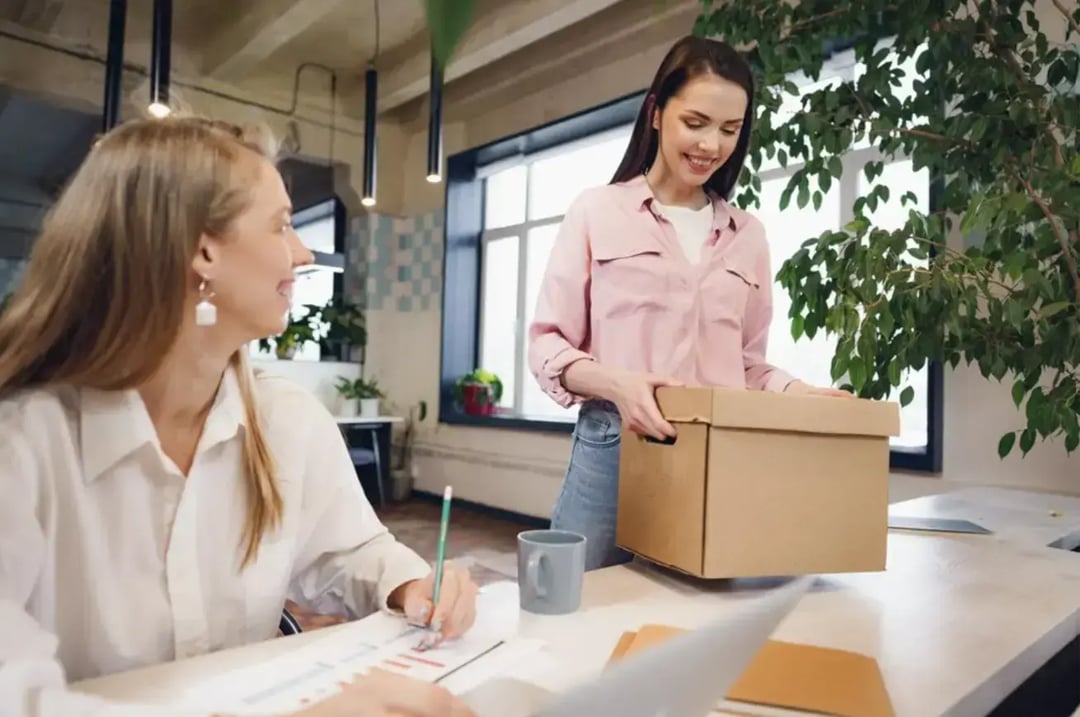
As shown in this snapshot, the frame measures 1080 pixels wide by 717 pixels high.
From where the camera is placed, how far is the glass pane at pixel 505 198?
17.2 ft

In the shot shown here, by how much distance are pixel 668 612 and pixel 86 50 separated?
5.09 metres

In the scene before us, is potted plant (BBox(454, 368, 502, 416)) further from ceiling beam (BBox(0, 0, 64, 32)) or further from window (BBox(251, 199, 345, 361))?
ceiling beam (BBox(0, 0, 64, 32))

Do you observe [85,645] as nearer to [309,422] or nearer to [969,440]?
[309,422]

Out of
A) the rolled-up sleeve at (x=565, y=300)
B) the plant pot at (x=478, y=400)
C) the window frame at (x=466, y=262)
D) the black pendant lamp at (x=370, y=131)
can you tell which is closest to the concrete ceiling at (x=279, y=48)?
the black pendant lamp at (x=370, y=131)

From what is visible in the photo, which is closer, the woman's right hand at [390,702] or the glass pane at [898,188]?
the woman's right hand at [390,702]

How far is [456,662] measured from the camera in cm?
71

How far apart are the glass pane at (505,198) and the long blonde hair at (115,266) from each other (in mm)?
4405

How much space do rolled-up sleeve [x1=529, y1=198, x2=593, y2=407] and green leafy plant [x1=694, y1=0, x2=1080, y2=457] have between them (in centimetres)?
77

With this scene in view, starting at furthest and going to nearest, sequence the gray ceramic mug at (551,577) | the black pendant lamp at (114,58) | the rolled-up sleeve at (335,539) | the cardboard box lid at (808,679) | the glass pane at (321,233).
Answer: the glass pane at (321,233) → the black pendant lamp at (114,58) → the rolled-up sleeve at (335,539) → the gray ceramic mug at (551,577) → the cardboard box lid at (808,679)

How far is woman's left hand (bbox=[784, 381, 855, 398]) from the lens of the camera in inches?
42.1

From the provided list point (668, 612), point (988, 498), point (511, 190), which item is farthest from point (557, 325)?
point (511, 190)

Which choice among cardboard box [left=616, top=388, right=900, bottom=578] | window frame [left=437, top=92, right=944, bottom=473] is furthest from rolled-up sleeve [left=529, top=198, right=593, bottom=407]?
window frame [left=437, top=92, right=944, bottom=473]

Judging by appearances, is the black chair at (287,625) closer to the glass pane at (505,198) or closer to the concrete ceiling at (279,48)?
the concrete ceiling at (279,48)

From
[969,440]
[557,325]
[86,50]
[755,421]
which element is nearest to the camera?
[755,421]
